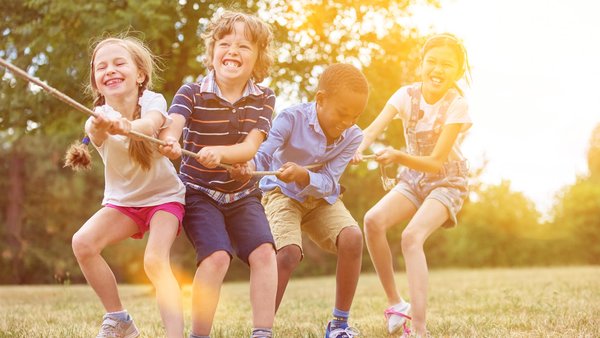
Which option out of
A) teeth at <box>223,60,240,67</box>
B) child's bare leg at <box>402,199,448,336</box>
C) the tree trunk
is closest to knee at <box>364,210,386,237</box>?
child's bare leg at <box>402,199,448,336</box>

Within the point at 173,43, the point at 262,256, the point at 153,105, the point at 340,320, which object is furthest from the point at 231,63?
the point at 173,43

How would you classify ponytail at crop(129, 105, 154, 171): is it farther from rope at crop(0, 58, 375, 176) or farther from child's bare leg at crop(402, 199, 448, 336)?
child's bare leg at crop(402, 199, 448, 336)

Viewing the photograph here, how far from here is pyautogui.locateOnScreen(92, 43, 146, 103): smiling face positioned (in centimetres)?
387

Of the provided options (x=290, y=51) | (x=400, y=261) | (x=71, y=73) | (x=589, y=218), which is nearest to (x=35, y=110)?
(x=71, y=73)

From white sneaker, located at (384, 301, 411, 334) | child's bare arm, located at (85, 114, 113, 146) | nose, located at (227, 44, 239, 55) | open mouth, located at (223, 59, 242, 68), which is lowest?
white sneaker, located at (384, 301, 411, 334)

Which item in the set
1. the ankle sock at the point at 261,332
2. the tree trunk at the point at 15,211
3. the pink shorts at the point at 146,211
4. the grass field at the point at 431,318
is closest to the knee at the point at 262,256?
the ankle sock at the point at 261,332

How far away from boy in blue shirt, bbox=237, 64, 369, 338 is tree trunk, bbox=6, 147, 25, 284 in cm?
2455

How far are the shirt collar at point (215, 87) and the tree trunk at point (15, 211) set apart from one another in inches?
980

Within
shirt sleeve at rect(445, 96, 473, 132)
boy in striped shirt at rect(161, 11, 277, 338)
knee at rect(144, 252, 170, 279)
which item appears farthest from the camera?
shirt sleeve at rect(445, 96, 473, 132)

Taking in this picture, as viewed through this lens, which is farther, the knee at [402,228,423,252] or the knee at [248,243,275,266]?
the knee at [402,228,423,252]

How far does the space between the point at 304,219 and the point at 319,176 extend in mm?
437

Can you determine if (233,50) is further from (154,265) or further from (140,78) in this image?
(154,265)

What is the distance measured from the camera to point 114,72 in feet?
12.7

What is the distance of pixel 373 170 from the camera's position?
15258mm
